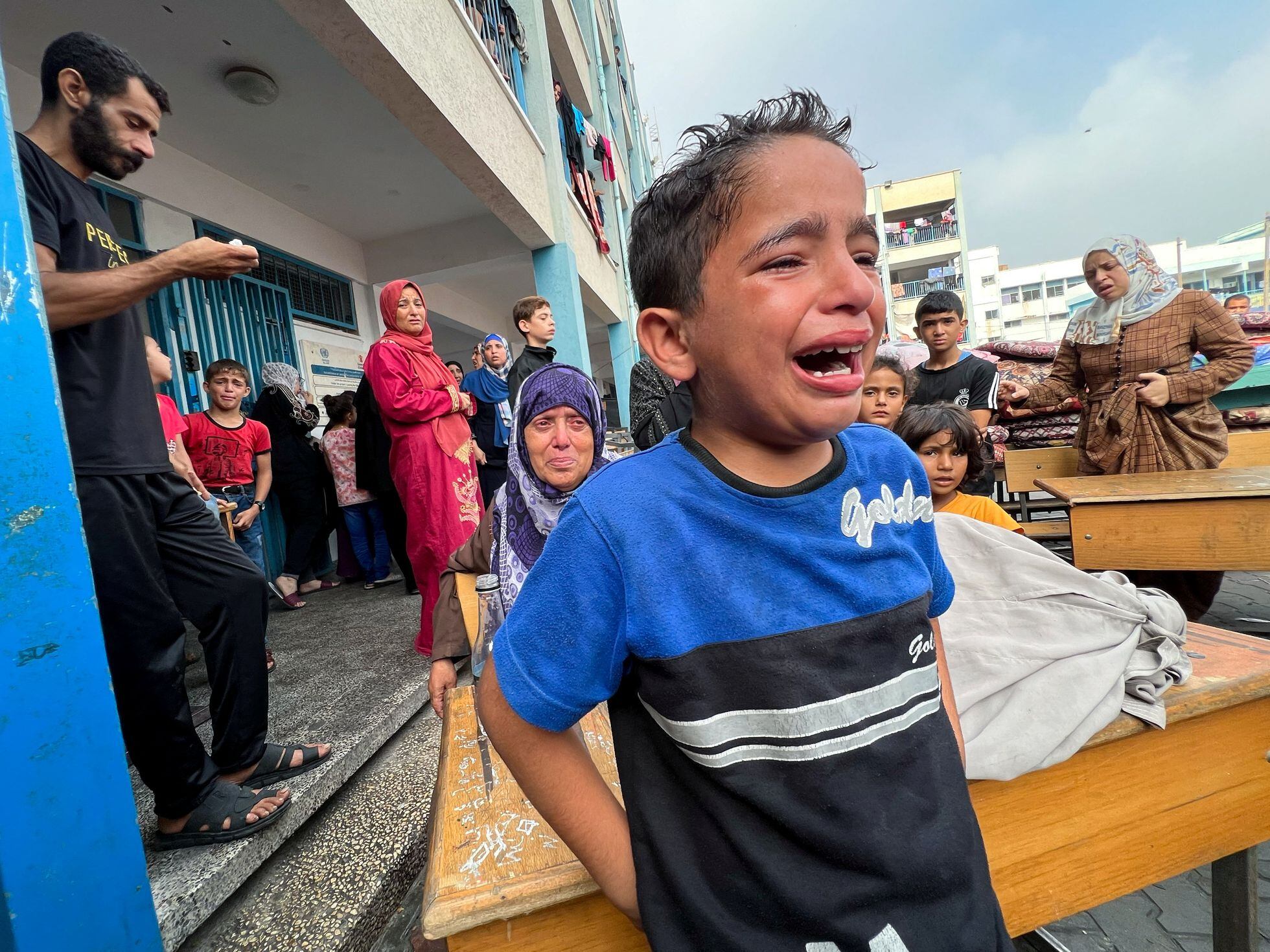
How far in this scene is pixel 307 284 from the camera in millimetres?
5410

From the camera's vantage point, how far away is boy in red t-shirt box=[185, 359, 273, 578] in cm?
354

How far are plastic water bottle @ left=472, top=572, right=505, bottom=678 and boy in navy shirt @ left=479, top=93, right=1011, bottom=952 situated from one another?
820 mm

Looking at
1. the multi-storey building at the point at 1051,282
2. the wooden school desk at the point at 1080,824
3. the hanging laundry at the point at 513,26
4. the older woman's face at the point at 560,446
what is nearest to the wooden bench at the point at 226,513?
the older woman's face at the point at 560,446

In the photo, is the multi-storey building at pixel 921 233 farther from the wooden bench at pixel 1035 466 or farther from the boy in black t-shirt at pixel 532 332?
the boy in black t-shirt at pixel 532 332

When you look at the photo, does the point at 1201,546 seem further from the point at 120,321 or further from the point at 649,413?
the point at 120,321

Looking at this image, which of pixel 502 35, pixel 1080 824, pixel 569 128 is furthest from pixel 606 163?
pixel 1080 824

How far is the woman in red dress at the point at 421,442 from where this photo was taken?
2.96 metres

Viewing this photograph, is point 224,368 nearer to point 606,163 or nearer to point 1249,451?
point 1249,451

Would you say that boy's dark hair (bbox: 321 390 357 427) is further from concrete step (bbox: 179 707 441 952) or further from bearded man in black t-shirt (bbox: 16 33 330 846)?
concrete step (bbox: 179 707 441 952)

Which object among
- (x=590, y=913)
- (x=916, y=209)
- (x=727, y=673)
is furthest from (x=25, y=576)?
(x=916, y=209)

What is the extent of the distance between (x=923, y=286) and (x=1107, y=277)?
33.4 metres

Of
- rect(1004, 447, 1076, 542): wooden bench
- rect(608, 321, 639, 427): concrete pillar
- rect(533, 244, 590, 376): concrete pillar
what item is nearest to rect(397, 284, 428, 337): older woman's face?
rect(533, 244, 590, 376): concrete pillar

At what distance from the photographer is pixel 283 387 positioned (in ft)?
14.0

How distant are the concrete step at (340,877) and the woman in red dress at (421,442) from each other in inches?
42.5
